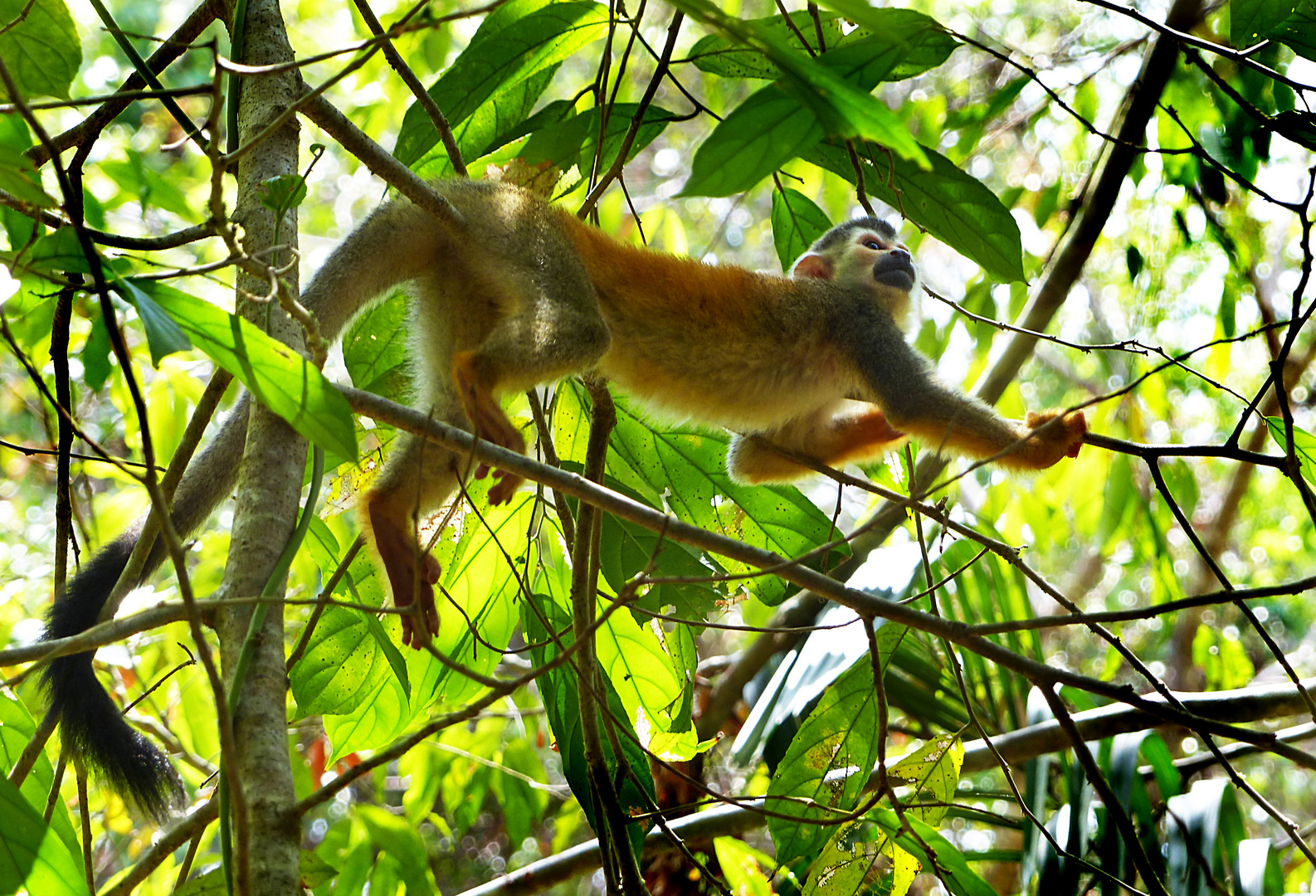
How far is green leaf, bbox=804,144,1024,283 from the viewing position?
7.13 feet

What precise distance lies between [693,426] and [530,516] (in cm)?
69

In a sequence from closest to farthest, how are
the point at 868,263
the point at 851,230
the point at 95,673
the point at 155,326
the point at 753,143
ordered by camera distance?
the point at 155,326 → the point at 753,143 → the point at 95,673 → the point at 868,263 → the point at 851,230

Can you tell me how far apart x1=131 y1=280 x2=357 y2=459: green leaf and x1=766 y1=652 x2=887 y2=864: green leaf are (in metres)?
1.32

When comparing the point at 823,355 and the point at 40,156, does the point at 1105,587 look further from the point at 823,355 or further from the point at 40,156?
the point at 40,156

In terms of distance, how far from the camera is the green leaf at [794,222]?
300 cm

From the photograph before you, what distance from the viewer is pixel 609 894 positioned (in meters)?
2.01

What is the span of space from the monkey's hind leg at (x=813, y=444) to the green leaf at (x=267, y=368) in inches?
70.1

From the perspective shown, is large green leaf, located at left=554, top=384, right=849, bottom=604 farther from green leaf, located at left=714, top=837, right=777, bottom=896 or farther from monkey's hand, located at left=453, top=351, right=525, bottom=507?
green leaf, located at left=714, top=837, right=777, bottom=896

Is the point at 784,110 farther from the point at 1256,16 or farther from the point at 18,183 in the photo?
the point at 1256,16

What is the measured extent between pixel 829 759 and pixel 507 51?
178 centimetres

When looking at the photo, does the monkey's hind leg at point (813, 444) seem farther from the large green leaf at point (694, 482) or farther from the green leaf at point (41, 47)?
the green leaf at point (41, 47)

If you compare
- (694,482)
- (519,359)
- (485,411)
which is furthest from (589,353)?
(694,482)

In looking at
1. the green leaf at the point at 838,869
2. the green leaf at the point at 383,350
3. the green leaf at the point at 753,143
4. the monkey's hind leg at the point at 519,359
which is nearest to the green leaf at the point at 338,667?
the monkey's hind leg at the point at 519,359

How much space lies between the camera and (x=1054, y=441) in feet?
8.62
